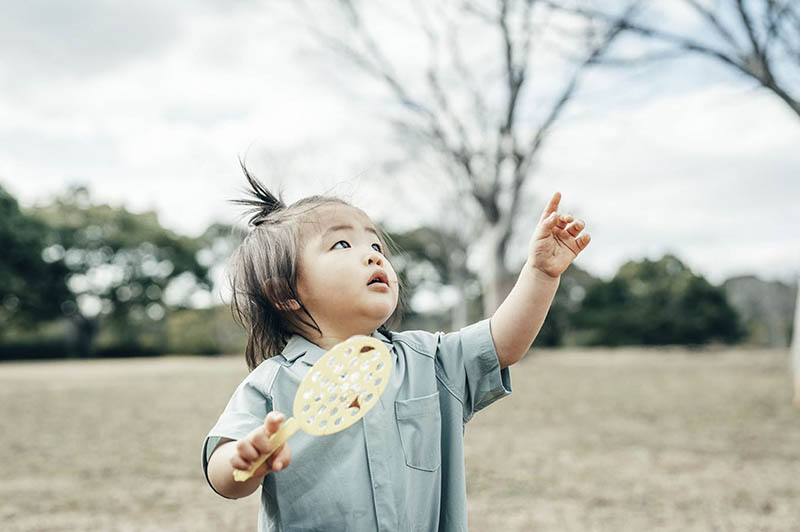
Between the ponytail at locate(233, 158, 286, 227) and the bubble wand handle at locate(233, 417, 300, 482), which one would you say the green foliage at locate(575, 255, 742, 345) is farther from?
the bubble wand handle at locate(233, 417, 300, 482)

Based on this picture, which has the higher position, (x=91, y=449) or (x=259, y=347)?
(x=259, y=347)

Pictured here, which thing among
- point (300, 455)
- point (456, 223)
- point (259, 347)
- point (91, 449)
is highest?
point (456, 223)

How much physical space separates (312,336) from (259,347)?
6.0 inches

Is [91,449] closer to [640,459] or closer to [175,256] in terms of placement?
[640,459]

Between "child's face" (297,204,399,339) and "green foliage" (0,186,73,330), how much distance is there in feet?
60.4

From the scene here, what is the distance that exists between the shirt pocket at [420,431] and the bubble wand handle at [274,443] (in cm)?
24

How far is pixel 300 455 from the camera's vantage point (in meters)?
1.05

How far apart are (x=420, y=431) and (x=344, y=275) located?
0.89 feet

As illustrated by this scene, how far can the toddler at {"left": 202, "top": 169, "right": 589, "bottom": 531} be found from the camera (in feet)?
3.44

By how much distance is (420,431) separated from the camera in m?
1.11

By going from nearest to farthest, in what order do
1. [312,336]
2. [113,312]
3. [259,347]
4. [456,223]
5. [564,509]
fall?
[312,336]
[259,347]
[564,509]
[456,223]
[113,312]

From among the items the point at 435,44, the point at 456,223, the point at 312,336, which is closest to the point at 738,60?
the point at 435,44

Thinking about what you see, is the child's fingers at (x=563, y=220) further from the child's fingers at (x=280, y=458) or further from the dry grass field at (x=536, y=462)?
the dry grass field at (x=536, y=462)

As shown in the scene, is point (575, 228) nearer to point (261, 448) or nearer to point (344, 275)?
point (344, 275)
